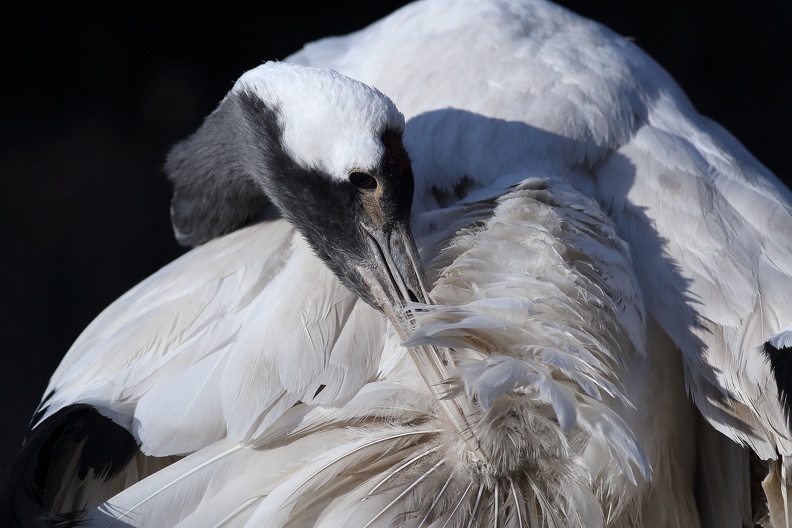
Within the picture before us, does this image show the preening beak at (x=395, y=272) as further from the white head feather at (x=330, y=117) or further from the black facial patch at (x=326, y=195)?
the white head feather at (x=330, y=117)

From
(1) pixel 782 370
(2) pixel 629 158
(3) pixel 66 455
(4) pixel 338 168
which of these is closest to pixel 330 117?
(4) pixel 338 168

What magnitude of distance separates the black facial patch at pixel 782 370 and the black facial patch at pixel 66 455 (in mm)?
1168

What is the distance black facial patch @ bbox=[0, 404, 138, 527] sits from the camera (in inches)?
67.7

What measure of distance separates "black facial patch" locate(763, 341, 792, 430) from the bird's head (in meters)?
0.64

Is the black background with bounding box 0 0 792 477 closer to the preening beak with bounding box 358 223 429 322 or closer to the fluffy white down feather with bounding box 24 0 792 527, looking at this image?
the fluffy white down feather with bounding box 24 0 792 527

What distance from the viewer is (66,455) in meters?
1.75

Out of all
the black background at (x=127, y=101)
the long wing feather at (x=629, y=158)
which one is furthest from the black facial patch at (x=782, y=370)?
the black background at (x=127, y=101)

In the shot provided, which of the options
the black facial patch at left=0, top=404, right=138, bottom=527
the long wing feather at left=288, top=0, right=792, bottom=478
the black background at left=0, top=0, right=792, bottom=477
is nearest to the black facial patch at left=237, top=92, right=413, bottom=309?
the long wing feather at left=288, top=0, right=792, bottom=478

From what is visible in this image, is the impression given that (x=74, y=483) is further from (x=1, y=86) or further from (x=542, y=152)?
(x=1, y=86)

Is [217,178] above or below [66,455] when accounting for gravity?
above

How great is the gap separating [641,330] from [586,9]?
3.64 meters

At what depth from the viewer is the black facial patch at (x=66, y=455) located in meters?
1.72

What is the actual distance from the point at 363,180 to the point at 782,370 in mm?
853

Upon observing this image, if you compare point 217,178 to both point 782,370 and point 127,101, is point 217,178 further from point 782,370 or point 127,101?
point 127,101
